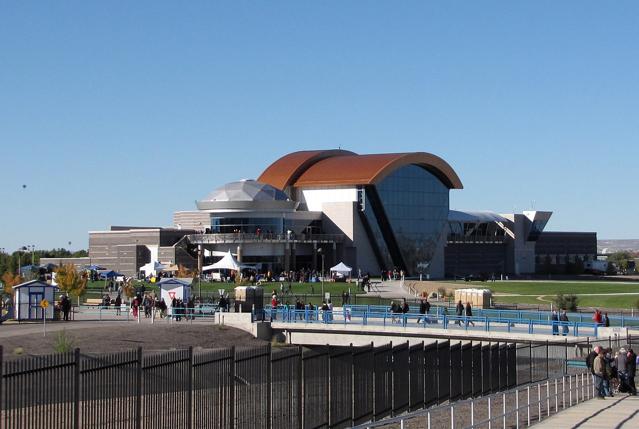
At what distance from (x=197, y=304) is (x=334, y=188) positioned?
59731mm

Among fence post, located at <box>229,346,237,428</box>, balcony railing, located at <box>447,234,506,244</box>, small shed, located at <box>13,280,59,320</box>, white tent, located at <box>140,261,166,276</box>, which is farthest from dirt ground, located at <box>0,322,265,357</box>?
balcony railing, located at <box>447,234,506,244</box>

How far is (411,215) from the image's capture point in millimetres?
127125

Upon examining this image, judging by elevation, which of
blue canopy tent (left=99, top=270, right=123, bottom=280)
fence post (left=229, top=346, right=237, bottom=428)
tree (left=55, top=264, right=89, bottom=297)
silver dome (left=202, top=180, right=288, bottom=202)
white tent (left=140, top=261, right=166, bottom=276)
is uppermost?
silver dome (left=202, top=180, right=288, bottom=202)

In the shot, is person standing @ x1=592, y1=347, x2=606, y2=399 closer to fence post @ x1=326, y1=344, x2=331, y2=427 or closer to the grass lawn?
fence post @ x1=326, y1=344, x2=331, y2=427

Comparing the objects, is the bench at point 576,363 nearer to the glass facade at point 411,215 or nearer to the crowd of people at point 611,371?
the crowd of people at point 611,371

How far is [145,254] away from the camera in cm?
12100

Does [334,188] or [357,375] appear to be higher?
[334,188]

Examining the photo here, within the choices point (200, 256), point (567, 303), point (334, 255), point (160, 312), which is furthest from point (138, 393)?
point (334, 255)

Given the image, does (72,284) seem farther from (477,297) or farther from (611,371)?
(611,371)

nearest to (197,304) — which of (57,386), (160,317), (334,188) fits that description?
(160,317)

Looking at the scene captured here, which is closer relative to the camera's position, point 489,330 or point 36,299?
point 489,330

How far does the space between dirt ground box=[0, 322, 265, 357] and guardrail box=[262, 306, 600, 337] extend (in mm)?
2567

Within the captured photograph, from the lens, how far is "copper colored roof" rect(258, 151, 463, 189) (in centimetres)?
12281

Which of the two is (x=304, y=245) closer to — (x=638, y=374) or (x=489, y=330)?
(x=489, y=330)
